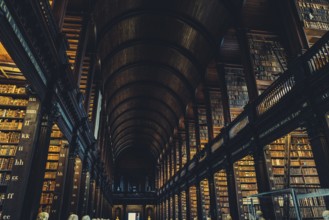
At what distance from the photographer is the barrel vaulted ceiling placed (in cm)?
977

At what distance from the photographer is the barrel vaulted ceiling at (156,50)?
32.0 ft

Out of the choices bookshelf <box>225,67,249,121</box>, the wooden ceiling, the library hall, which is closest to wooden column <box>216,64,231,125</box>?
the library hall

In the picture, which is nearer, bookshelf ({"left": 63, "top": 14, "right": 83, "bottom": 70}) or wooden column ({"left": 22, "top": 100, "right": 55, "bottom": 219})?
wooden column ({"left": 22, "top": 100, "right": 55, "bottom": 219})

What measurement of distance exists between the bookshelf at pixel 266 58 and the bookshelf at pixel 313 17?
5.27 ft

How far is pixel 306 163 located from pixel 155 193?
2145 cm

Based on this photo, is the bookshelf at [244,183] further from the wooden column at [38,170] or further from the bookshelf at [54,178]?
the wooden column at [38,170]

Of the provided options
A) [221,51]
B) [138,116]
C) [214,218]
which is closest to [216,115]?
[221,51]

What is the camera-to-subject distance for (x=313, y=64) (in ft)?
15.5

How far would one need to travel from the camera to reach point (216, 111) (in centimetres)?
1105

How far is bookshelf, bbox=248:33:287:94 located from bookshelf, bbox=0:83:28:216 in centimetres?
617

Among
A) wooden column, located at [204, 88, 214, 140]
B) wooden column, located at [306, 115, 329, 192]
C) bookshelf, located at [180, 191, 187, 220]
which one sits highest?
wooden column, located at [204, 88, 214, 140]

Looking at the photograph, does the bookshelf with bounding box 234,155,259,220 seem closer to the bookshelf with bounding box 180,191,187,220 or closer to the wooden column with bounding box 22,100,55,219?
the wooden column with bounding box 22,100,55,219

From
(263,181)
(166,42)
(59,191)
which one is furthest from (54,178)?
(166,42)

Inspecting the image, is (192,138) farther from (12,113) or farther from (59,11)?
(59,11)
